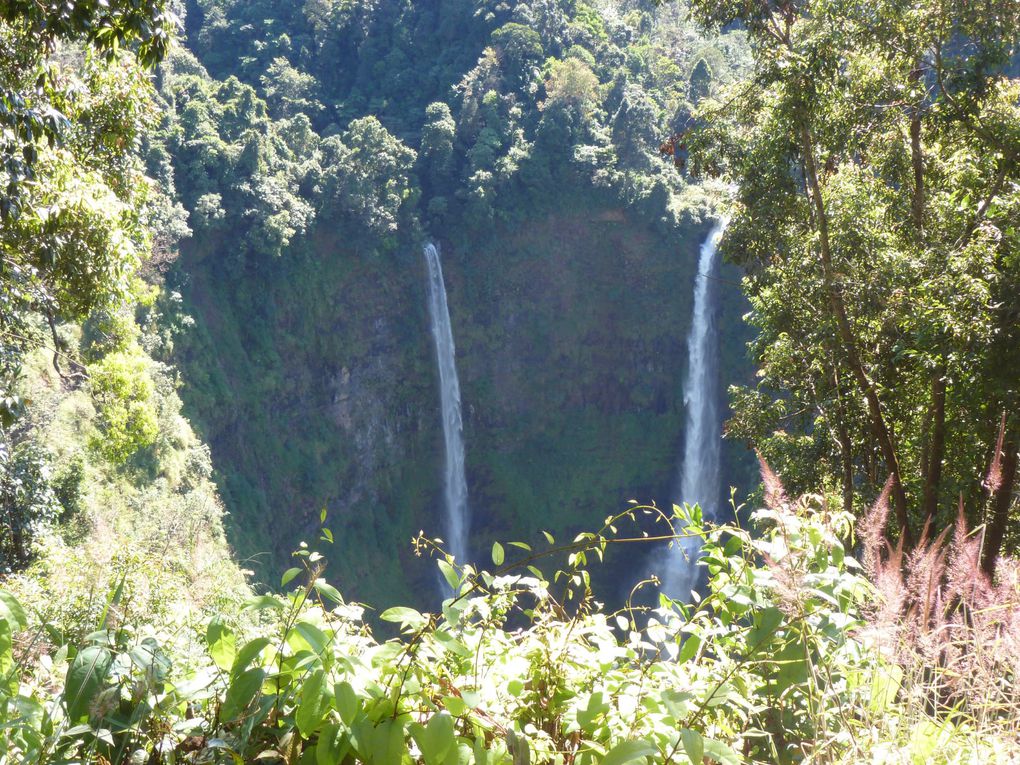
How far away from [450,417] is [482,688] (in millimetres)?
25245

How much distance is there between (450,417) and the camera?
1045 inches

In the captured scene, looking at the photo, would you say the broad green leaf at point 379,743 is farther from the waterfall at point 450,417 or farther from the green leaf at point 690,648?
the waterfall at point 450,417

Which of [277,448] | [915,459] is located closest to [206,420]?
[277,448]

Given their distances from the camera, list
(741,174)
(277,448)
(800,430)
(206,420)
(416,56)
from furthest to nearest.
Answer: (416,56) < (277,448) < (206,420) < (800,430) < (741,174)

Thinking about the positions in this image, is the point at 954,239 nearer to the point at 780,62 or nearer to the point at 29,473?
the point at 780,62

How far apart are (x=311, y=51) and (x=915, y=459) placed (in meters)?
28.4

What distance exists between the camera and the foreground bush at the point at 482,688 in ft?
3.88

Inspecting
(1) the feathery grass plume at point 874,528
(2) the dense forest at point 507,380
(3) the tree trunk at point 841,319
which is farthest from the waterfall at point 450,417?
(1) the feathery grass plume at point 874,528

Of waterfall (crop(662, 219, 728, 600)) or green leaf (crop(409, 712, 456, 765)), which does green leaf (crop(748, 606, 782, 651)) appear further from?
waterfall (crop(662, 219, 728, 600))

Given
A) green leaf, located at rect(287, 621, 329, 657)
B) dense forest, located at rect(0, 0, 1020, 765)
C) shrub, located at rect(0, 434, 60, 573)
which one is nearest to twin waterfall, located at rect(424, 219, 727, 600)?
dense forest, located at rect(0, 0, 1020, 765)

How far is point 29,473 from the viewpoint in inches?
427

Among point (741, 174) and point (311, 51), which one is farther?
point (311, 51)

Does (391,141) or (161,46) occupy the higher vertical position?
(391,141)

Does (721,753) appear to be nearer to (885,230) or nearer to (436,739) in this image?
(436,739)
